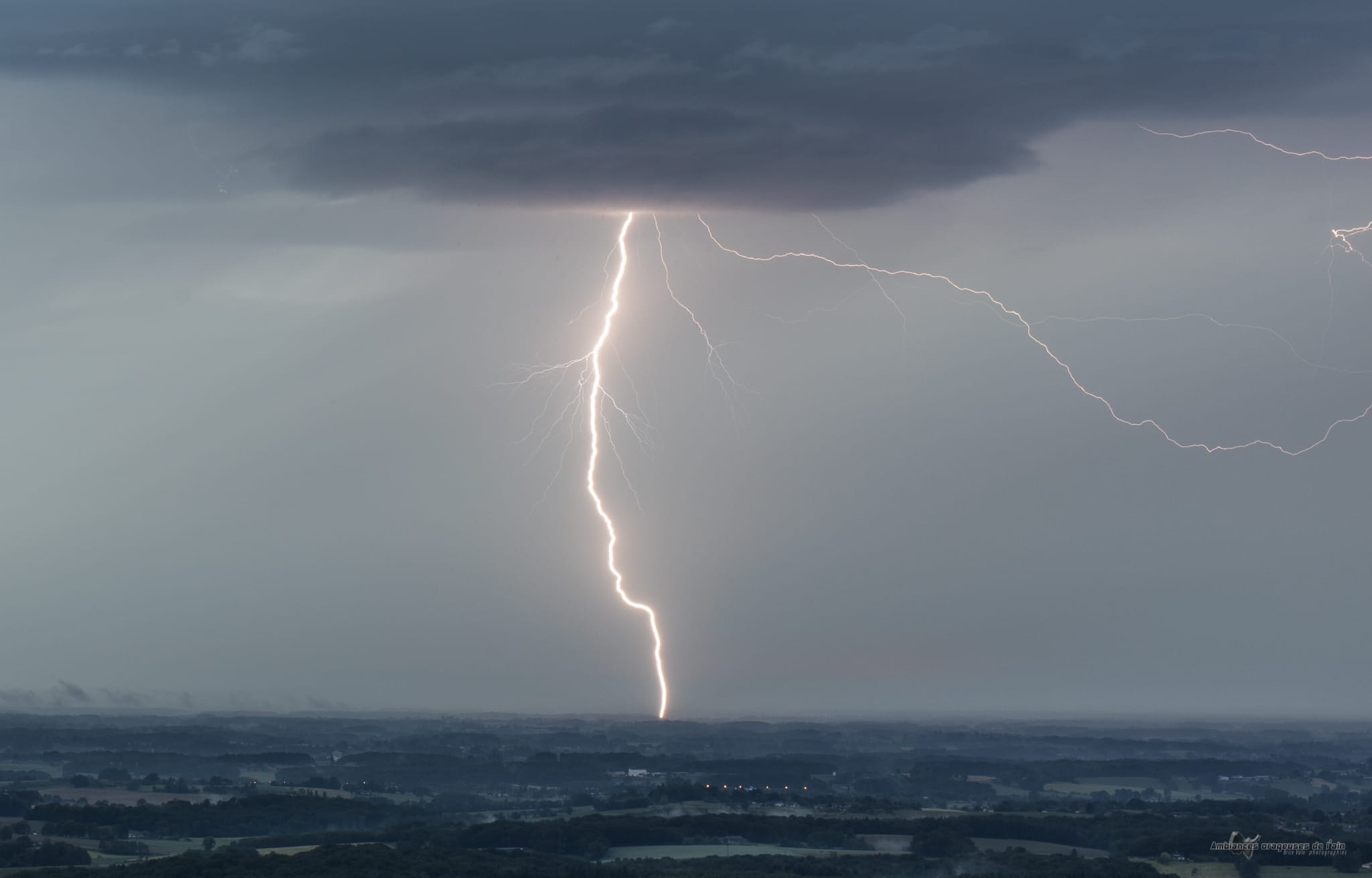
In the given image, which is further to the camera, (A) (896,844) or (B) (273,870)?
(A) (896,844)

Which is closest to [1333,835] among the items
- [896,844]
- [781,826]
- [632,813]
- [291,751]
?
[896,844]

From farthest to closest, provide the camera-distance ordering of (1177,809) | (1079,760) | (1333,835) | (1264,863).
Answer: (1079,760)
(1177,809)
(1333,835)
(1264,863)

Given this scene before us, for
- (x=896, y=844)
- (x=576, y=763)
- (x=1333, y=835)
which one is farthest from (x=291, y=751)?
(x=1333, y=835)

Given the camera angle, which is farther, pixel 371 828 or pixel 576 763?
pixel 576 763

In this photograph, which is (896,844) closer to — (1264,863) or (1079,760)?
(1264,863)

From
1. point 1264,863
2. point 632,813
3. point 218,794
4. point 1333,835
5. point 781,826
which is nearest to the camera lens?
point 1264,863

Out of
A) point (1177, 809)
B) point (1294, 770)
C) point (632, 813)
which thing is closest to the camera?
point (632, 813)

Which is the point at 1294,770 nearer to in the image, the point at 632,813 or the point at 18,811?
the point at 632,813

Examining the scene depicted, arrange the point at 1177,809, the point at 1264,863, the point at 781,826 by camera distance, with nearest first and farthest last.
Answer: the point at 1264,863 → the point at 781,826 → the point at 1177,809
